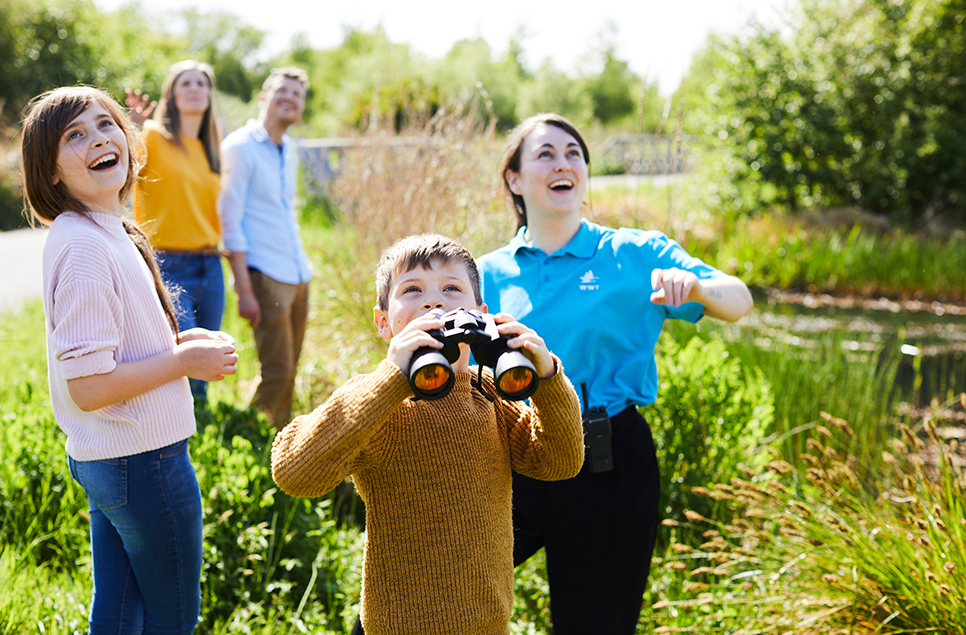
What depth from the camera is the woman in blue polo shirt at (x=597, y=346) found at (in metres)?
1.96

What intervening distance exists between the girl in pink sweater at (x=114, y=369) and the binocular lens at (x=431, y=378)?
2.45ft

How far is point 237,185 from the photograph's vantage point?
372cm

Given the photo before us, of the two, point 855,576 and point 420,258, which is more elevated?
point 420,258

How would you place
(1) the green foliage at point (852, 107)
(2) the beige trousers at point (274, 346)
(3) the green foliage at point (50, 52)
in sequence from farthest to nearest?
(3) the green foliage at point (50, 52), (1) the green foliage at point (852, 107), (2) the beige trousers at point (274, 346)

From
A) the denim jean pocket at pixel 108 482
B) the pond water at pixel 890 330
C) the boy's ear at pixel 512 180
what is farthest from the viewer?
the pond water at pixel 890 330

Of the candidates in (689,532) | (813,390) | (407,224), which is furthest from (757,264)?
(689,532)

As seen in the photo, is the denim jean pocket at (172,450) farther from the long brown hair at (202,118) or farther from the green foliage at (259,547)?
the long brown hair at (202,118)

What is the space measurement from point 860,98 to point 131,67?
20.8 m

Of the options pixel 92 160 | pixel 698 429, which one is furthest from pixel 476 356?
pixel 698 429

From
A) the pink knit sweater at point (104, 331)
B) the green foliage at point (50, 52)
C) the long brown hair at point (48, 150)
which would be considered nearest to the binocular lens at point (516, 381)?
the pink knit sweater at point (104, 331)

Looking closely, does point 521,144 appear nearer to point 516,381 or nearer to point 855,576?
point 516,381

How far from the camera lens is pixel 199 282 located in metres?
3.66

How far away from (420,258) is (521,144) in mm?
960

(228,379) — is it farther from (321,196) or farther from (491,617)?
(321,196)
